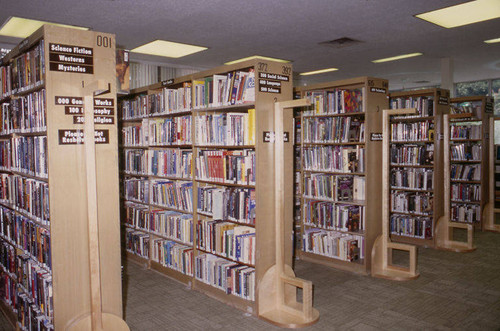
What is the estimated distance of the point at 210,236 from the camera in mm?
4359

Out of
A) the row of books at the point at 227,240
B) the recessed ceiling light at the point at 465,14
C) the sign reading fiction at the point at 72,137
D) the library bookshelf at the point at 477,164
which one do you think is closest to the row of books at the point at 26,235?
the sign reading fiction at the point at 72,137

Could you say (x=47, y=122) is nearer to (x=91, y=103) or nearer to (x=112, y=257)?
(x=91, y=103)

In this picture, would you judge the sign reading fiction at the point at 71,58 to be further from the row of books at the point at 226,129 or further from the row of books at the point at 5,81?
the row of books at the point at 226,129

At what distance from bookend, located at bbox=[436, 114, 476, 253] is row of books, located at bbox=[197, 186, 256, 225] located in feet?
11.3

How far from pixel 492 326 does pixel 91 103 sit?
12.7 ft

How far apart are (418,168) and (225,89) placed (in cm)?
420

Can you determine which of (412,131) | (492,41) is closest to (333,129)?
(412,131)

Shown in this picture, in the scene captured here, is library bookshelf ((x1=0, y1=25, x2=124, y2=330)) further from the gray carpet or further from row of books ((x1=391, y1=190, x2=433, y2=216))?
row of books ((x1=391, y1=190, x2=433, y2=216))

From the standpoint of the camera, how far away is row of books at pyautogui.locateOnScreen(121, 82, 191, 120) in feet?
15.6

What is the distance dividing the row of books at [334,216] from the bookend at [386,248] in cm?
32

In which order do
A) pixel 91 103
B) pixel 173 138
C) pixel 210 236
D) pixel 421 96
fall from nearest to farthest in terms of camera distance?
pixel 91 103, pixel 210 236, pixel 173 138, pixel 421 96

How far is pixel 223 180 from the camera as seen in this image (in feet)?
13.9

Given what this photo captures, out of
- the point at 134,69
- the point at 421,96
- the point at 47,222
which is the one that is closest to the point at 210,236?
the point at 47,222

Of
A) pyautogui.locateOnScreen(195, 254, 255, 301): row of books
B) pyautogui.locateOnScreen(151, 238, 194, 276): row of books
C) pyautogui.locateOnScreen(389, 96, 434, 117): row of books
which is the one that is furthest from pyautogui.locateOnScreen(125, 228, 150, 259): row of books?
pyautogui.locateOnScreen(389, 96, 434, 117): row of books
